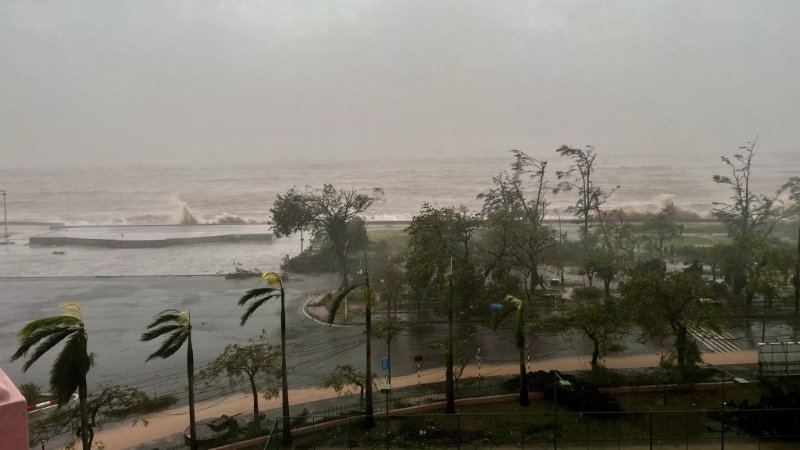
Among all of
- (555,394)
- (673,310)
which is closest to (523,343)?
(555,394)

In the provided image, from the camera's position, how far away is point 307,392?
14.8m

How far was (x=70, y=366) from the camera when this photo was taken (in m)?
8.74

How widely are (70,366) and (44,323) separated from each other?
94 cm

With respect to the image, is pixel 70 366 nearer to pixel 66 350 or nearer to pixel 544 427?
pixel 66 350

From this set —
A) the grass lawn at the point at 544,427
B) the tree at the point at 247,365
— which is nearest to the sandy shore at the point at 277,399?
the tree at the point at 247,365

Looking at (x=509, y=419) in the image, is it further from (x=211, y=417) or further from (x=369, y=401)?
(x=211, y=417)

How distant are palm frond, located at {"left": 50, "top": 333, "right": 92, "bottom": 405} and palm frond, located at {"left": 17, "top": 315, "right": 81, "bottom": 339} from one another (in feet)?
1.09

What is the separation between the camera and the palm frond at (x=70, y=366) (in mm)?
8680

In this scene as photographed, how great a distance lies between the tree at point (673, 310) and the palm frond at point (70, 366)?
1195 centimetres

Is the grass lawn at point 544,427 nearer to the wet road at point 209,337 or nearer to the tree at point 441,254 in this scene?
the wet road at point 209,337

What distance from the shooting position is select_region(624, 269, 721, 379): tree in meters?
13.3

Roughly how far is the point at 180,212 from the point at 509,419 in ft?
157

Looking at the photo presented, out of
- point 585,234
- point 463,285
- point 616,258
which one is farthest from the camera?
point 585,234

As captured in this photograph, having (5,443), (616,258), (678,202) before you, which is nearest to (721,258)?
(616,258)
